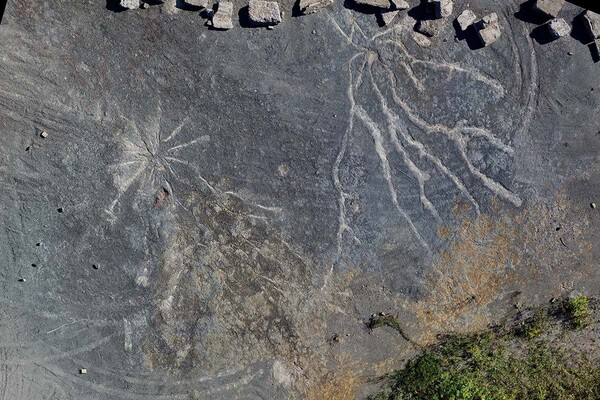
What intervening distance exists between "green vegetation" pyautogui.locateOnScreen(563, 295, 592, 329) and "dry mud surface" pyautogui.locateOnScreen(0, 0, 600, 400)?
11cm

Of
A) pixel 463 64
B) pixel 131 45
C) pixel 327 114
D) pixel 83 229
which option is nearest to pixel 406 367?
pixel 327 114

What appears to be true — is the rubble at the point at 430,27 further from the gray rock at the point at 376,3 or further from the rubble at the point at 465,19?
the gray rock at the point at 376,3

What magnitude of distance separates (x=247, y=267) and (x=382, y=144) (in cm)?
153

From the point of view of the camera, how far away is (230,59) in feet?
16.2

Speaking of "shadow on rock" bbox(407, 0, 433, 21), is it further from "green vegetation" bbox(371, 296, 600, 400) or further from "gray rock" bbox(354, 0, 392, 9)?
"green vegetation" bbox(371, 296, 600, 400)

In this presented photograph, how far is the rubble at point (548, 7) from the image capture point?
495 cm

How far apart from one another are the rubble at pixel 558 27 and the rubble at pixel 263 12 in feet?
7.39

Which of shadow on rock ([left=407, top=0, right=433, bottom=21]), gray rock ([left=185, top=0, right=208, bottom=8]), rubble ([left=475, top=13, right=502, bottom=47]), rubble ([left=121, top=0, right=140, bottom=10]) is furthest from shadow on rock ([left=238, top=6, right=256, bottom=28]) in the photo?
rubble ([left=475, top=13, right=502, bottom=47])

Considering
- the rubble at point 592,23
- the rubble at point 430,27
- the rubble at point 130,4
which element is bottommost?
the rubble at point 130,4

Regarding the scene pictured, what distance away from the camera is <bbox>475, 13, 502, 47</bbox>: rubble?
4.96 m

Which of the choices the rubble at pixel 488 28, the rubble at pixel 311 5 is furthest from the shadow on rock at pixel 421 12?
the rubble at pixel 311 5

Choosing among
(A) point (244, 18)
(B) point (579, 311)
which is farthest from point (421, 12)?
(B) point (579, 311)

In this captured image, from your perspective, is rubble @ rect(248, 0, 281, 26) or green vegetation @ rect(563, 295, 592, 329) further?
green vegetation @ rect(563, 295, 592, 329)

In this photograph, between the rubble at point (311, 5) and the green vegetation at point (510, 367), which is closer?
the rubble at point (311, 5)
